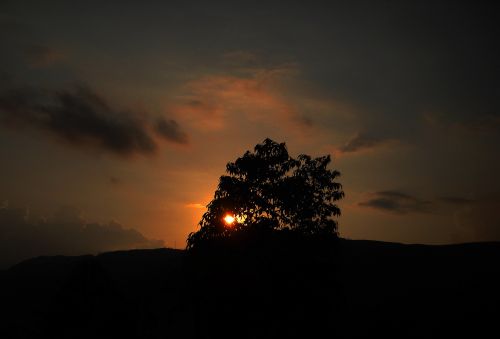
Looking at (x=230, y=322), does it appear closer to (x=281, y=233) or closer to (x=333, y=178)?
(x=281, y=233)

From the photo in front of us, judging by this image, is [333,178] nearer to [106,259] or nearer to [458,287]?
[458,287]

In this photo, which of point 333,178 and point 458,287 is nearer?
point 333,178

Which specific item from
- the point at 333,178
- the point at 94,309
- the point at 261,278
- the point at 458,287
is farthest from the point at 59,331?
the point at 458,287

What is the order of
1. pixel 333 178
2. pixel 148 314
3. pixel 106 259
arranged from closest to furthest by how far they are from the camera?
pixel 333 178 < pixel 148 314 < pixel 106 259

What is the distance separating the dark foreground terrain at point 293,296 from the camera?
25.7 meters

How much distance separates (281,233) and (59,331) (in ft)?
87.8

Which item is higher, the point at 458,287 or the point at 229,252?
the point at 229,252

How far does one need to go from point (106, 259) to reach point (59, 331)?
110975 mm

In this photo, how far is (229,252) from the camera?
26766 mm

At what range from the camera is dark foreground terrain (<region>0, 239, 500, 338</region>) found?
25656mm

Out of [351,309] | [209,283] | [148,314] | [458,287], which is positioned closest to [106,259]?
[148,314]

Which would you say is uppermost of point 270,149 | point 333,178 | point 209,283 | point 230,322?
point 270,149

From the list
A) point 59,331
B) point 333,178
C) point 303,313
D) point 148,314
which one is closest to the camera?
point 303,313

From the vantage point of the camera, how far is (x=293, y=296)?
2542 centimetres
